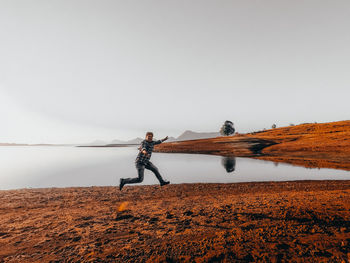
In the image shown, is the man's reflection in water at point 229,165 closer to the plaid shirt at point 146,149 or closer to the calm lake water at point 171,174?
the calm lake water at point 171,174

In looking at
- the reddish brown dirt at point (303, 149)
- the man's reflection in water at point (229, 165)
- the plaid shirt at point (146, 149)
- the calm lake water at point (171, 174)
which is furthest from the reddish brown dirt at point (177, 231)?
the reddish brown dirt at point (303, 149)

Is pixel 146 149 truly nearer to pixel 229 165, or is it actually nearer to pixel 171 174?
pixel 171 174

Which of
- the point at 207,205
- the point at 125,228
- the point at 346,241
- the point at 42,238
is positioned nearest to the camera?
the point at 346,241

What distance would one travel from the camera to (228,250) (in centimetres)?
395

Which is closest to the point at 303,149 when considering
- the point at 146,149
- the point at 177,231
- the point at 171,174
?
the point at 171,174

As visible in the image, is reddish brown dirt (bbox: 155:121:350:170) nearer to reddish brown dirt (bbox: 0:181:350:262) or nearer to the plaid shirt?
reddish brown dirt (bbox: 0:181:350:262)

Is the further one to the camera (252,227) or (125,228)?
(125,228)

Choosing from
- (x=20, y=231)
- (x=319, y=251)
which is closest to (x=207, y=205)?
(x=319, y=251)

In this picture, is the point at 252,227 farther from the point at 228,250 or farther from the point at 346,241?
the point at 346,241

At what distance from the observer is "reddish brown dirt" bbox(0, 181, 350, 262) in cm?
388

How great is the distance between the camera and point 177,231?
503cm

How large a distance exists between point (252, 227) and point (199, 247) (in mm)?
1883

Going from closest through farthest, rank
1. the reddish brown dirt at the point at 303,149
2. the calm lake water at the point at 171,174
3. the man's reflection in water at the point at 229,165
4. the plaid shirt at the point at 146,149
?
the plaid shirt at the point at 146,149 < the calm lake water at the point at 171,174 < the man's reflection in water at the point at 229,165 < the reddish brown dirt at the point at 303,149

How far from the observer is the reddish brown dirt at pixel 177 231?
12.7 ft
